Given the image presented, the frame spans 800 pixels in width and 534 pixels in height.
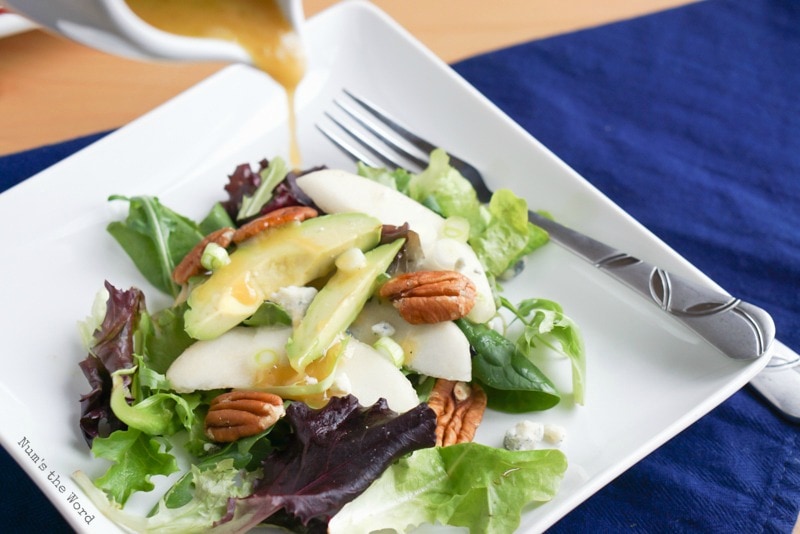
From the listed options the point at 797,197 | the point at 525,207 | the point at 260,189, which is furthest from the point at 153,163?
the point at 797,197

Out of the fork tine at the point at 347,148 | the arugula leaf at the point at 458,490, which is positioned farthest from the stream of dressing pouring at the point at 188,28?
the arugula leaf at the point at 458,490

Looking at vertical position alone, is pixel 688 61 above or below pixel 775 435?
above

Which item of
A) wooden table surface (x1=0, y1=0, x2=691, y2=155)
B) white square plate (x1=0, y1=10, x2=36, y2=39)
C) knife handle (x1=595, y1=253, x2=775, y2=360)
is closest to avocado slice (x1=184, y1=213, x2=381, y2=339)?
knife handle (x1=595, y1=253, x2=775, y2=360)

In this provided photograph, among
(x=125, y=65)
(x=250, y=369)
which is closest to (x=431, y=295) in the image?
(x=250, y=369)

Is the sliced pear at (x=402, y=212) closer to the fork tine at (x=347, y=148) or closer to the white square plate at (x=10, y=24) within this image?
the fork tine at (x=347, y=148)

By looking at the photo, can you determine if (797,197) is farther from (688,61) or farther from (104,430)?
(104,430)

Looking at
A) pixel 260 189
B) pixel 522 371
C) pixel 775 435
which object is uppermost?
pixel 260 189
